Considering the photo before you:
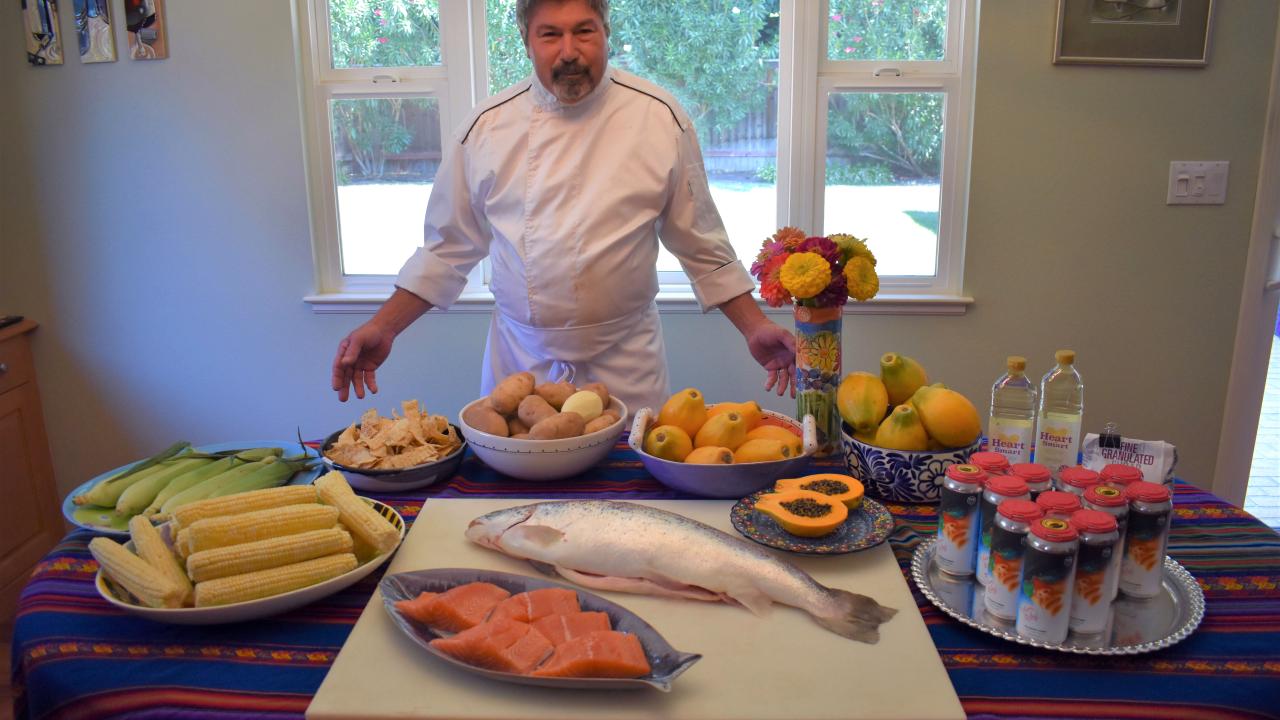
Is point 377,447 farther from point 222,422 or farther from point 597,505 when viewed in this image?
point 222,422

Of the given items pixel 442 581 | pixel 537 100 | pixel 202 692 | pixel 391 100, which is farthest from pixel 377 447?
pixel 391 100

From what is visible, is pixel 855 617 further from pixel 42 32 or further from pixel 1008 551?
pixel 42 32

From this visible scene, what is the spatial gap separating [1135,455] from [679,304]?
172 cm

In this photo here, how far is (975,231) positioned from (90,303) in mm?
→ 2958

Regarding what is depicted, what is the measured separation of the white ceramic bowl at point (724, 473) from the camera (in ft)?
4.32

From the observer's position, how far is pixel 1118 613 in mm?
1021

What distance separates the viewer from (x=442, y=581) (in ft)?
3.51

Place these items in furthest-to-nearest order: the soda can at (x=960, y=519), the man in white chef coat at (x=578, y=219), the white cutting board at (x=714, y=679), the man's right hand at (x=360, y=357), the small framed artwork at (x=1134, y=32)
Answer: the small framed artwork at (x=1134, y=32), the man in white chef coat at (x=578, y=219), the man's right hand at (x=360, y=357), the soda can at (x=960, y=519), the white cutting board at (x=714, y=679)

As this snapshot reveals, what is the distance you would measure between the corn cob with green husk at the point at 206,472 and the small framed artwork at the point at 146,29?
189 centimetres

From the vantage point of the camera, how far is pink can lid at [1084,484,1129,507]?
99 cm

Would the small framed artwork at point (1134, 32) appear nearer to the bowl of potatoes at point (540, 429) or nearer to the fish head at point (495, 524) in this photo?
the bowl of potatoes at point (540, 429)

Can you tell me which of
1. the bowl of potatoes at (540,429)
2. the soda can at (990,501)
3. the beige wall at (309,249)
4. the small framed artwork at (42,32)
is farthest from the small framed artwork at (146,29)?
the soda can at (990,501)

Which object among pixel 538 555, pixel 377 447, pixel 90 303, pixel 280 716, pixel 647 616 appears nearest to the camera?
pixel 280 716

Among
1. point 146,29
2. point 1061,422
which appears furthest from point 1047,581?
point 146,29
